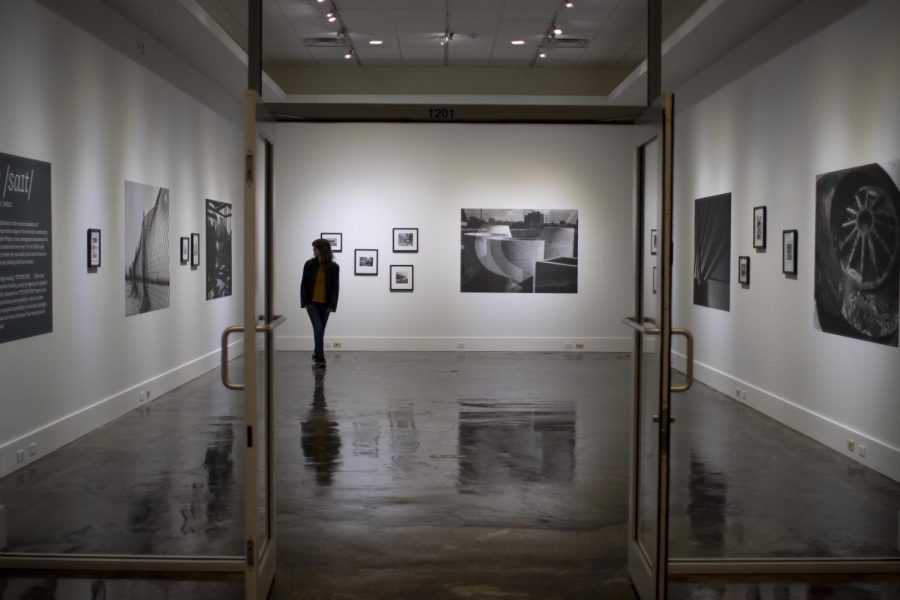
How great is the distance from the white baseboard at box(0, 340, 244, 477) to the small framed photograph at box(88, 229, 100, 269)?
1516 millimetres

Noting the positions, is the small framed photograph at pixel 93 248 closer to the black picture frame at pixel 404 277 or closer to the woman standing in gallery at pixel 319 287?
the woman standing in gallery at pixel 319 287

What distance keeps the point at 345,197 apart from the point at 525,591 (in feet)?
43.2

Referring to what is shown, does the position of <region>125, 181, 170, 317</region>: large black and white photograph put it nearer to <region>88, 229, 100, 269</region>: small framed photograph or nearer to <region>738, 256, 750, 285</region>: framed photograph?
<region>88, 229, 100, 269</region>: small framed photograph

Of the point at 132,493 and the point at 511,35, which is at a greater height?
the point at 511,35

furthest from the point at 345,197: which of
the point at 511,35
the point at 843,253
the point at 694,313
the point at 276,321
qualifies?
the point at 276,321

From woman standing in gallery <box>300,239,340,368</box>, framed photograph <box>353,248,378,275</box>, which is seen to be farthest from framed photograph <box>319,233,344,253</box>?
woman standing in gallery <box>300,239,340,368</box>

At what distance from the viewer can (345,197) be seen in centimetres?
1741

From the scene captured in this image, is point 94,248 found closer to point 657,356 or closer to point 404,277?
point 657,356

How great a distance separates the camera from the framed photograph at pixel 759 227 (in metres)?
10.7

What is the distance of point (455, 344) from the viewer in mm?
17266

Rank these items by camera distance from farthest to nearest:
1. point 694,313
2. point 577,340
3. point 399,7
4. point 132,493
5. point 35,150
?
point 577,340 → point 694,313 → point 399,7 → point 35,150 → point 132,493

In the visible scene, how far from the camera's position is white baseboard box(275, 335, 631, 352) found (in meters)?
17.2

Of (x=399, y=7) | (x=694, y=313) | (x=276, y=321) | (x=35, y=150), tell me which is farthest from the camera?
(x=694, y=313)

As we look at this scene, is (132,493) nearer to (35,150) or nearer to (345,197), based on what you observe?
(35,150)
